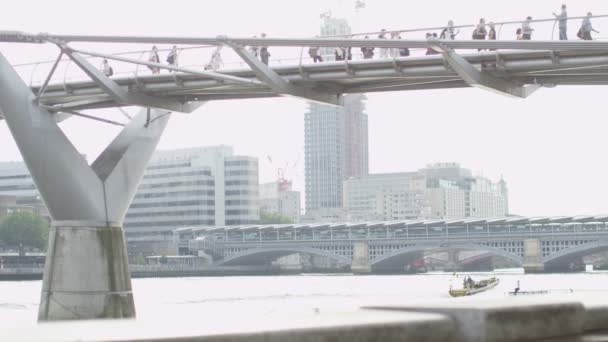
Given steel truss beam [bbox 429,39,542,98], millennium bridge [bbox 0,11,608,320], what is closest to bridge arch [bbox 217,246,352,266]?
millennium bridge [bbox 0,11,608,320]

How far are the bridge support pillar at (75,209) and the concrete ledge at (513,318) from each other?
108ft

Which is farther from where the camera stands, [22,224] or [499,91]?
[22,224]

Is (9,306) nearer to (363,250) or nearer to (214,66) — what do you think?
(214,66)

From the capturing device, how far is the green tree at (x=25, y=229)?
155000mm

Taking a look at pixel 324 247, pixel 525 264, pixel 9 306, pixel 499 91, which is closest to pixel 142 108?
pixel 499 91

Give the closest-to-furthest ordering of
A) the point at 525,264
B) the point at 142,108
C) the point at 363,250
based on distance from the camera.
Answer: the point at 142,108 < the point at 525,264 < the point at 363,250

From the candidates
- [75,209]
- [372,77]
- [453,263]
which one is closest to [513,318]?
[372,77]

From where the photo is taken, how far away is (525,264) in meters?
147

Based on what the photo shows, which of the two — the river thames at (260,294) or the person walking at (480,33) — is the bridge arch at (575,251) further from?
the person walking at (480,33)

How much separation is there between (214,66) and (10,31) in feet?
23.0

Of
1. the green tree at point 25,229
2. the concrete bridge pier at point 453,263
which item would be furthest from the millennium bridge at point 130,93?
the concrete bridge pier at point 453,263

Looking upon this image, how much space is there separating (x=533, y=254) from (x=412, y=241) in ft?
49.9

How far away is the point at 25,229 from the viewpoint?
155m

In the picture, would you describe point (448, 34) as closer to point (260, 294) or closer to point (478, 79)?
point (478, 79)
